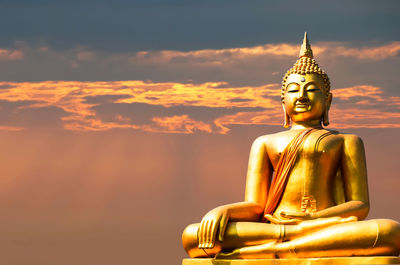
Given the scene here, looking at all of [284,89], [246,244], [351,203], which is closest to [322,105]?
[284,89]

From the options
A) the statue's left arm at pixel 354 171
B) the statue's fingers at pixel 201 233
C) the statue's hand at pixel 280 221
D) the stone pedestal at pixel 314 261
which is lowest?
the stone pedestal at pixel 314 261

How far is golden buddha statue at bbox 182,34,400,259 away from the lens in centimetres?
961

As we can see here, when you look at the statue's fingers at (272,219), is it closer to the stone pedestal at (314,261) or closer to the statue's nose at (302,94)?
the stone pedestal at (314,261)

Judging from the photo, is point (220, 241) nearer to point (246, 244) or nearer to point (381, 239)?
point (246, 244)

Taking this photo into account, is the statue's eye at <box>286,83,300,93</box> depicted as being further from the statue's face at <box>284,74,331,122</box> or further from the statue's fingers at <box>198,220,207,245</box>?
the statue's fingers at <box>198,220,207,245</box>

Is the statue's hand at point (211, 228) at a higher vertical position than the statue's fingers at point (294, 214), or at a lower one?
lower

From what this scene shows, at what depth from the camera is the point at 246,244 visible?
10.0 meters

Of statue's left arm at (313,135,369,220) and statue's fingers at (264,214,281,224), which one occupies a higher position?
statue's left arm at (313,135,369,220)

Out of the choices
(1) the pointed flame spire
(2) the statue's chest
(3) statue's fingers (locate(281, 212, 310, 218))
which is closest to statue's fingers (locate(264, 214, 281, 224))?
(3) statue's fingers (locate(281, 212, 310, 218))

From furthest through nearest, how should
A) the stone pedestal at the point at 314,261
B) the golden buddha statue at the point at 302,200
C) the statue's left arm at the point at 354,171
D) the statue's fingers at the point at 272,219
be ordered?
the statue's left arm at the point at 354,171
the statue's fingers at the point at 272,219
the golden buddha statue at the point at 302,200
the stone pedestal at the point at 314,261

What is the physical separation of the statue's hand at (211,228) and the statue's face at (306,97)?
5.92 feet

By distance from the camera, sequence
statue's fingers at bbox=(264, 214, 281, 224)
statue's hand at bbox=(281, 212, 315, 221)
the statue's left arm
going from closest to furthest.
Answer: statue's hand at bbox=(281, 212, 315, 221)
statue's fingers at bbox=(264, 214, 281, 224)
the statue's left arm

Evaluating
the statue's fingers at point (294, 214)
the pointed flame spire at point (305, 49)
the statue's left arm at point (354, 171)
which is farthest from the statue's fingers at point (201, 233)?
the pointed flame spire at point (305, 49)

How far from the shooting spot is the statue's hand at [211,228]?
32.6 feet
